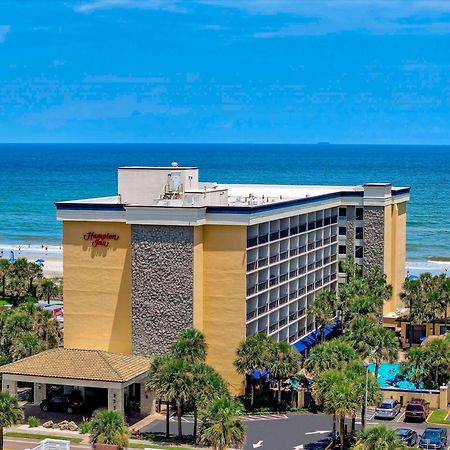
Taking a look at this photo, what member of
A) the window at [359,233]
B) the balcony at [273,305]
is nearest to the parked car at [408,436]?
the balcony at [273,305]

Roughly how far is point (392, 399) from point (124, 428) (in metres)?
22.7

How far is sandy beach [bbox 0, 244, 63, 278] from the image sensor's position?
483 feet

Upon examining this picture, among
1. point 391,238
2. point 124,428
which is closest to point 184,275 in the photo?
point 124,428

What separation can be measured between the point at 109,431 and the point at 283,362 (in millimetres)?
18355

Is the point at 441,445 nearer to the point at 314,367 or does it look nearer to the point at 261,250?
the point at 314,367

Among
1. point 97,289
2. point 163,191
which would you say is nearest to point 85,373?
point 97,289

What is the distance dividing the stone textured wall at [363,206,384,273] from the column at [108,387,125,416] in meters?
39.6

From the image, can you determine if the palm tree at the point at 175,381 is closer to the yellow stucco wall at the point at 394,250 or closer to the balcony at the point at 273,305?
the balcony at the point at 273,305

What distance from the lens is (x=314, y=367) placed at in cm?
6638

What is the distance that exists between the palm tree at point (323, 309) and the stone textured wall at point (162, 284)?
14721 mm

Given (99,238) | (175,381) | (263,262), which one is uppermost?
(99,238)

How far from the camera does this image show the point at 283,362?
7019 cm

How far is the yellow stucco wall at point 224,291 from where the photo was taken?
74.6 metres

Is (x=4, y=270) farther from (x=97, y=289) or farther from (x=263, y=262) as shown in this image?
(x=263, y=262)
